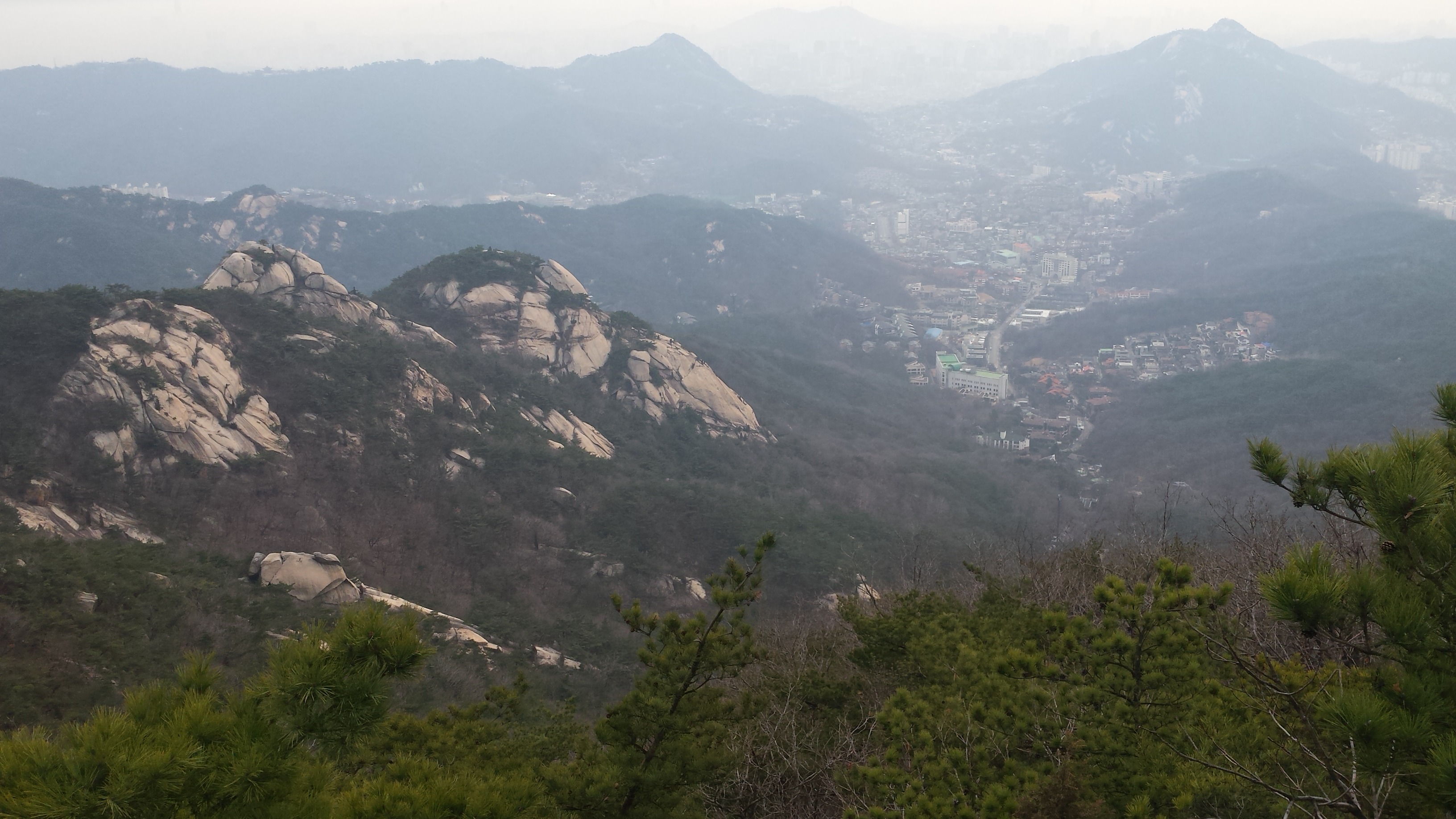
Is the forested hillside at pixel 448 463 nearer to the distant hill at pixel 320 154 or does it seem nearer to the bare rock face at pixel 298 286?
the bare rock face at pixel 298 286

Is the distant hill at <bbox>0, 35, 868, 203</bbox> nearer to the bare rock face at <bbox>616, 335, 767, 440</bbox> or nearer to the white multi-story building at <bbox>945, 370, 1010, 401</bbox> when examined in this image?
the white multi-story building at <bbox>945, 370, 1010, 401</bbox>

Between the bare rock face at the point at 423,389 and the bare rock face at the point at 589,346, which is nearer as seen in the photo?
the bare rock face at the point at 423,389

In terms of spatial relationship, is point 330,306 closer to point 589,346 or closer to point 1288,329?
point 589,346

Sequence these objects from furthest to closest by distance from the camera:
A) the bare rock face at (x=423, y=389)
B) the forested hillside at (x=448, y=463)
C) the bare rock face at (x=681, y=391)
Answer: the bare rock face at (x=681, y=391)
the bare rock face at (x=423, y=389)
the forested hillside at (x=448, y=463)

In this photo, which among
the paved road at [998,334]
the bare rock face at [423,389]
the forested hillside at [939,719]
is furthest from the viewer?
the paved road at [998,334]

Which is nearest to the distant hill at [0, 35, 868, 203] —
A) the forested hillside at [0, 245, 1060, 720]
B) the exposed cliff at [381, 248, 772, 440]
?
the exposed cliff at [381, 248, 772, 440]

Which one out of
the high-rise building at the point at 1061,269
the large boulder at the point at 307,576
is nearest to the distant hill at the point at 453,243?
the high-rise building at the point at 1061,269

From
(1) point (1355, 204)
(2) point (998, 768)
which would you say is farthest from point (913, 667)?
(1) point (1355, 204)

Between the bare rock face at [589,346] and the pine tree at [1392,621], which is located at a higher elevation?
the pine tree at [1392,621]
